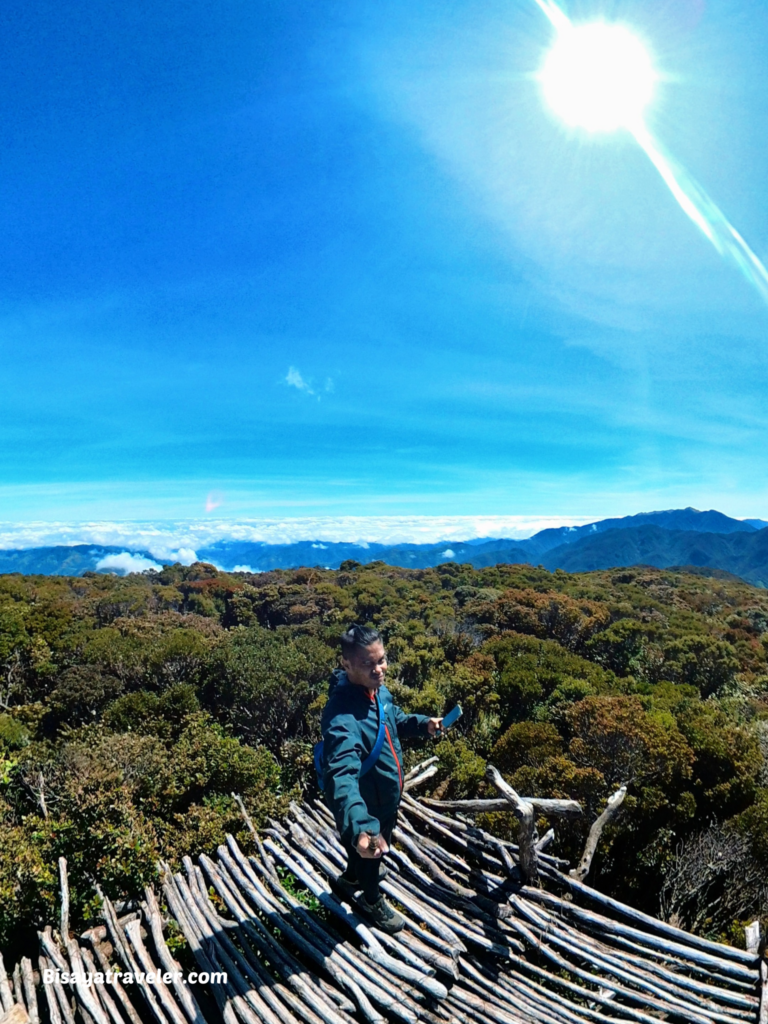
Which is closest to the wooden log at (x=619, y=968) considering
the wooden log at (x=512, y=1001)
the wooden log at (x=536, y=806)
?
the wooden log at (x=512, y=1001)

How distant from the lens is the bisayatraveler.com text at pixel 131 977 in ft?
12.5

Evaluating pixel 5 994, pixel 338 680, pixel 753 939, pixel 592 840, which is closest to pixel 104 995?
pixel 5 994

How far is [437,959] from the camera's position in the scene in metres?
3.74

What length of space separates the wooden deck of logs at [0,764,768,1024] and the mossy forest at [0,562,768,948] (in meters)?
1.21

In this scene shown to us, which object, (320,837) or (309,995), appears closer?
(309,995)

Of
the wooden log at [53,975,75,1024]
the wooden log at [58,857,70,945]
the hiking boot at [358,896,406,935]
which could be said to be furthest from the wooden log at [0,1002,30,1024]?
the hiking boot at [358,896,406,935]

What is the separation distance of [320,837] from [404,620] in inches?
726

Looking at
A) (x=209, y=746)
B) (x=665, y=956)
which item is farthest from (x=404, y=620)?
(x=665, y=956)

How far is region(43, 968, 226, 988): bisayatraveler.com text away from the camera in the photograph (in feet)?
12.5

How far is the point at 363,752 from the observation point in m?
3.74

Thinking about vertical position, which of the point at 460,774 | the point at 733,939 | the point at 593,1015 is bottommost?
the point at 733,939

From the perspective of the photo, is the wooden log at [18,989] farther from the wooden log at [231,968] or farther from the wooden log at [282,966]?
the wooden log at [282,966]

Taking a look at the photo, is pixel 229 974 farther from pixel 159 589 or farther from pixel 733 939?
pixel 159 589

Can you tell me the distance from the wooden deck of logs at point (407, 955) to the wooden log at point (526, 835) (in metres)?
0.01
